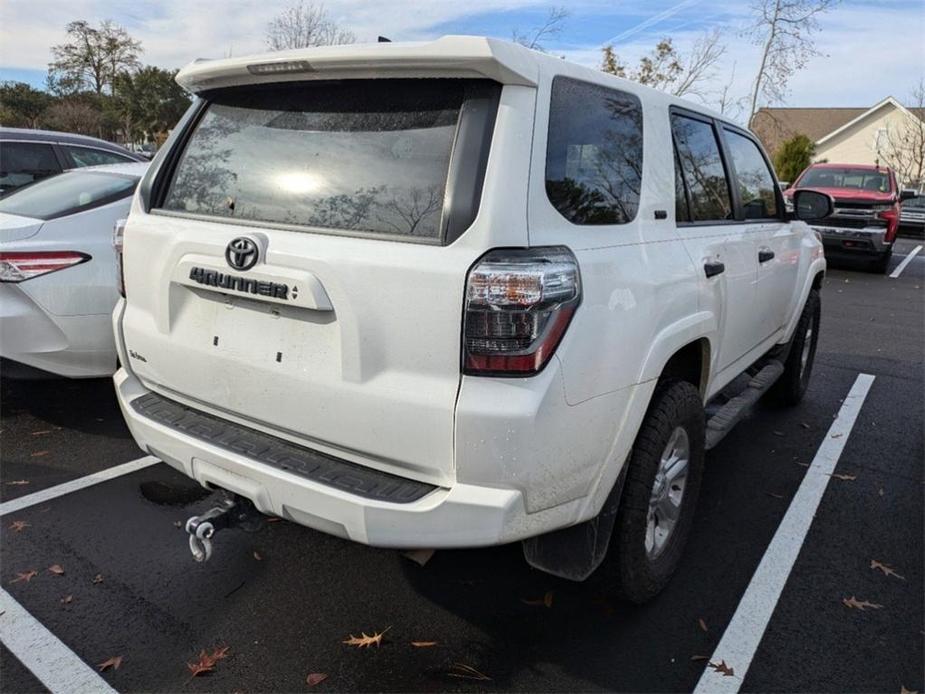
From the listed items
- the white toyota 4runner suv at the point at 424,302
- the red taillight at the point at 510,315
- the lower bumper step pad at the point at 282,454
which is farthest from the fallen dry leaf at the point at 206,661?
the red taillight at the point at 510,315

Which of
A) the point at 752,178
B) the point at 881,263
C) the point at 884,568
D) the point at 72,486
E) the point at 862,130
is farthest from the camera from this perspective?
the point at 862,130

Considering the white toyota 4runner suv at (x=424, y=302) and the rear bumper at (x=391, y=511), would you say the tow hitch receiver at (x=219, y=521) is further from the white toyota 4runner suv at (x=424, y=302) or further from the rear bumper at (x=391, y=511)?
the rear bumper at (x=391, y=511)

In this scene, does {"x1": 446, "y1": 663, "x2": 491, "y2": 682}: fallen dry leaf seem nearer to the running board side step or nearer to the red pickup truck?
the running board side step

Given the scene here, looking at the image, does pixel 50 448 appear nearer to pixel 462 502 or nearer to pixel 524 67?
pixel 462 502

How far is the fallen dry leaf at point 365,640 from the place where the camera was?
2533mm

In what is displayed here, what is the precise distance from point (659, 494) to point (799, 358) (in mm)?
2987

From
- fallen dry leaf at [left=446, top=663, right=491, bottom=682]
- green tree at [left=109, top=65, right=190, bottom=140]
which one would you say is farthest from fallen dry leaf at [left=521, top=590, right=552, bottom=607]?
green tree at [left=109, top=65, right=190, bottom=140]

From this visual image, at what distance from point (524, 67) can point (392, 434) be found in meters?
1.15

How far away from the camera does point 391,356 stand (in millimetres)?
2023

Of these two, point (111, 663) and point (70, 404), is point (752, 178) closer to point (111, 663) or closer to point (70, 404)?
point (111, 663)

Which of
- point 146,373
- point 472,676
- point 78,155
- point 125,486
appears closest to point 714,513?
point 472,676

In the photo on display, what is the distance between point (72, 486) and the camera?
362 cm

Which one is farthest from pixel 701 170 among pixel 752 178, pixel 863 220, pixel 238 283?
pixel 863 220

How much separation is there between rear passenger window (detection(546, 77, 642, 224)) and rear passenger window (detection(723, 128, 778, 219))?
137 cm
